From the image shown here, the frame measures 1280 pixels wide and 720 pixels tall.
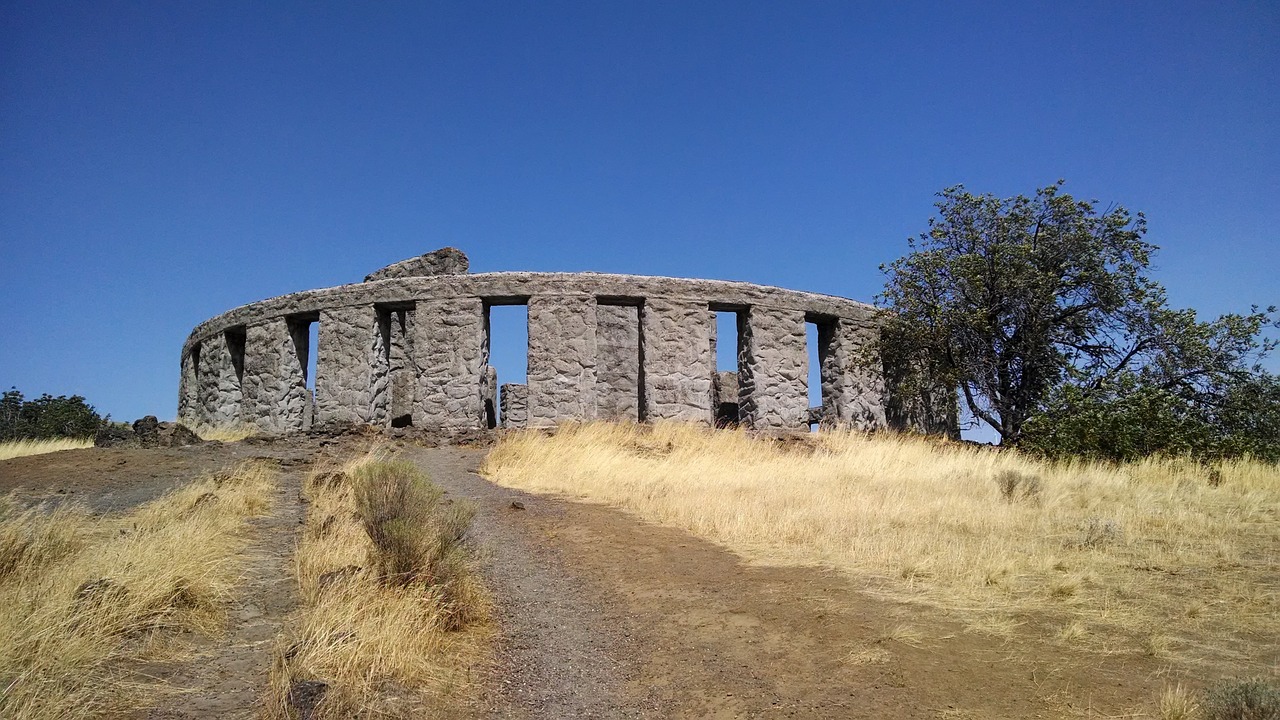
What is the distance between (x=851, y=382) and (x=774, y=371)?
6.89ft

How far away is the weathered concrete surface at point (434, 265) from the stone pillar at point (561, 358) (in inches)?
114

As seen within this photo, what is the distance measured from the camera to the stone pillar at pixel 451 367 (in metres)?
16.7

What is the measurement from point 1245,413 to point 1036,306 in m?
4.13

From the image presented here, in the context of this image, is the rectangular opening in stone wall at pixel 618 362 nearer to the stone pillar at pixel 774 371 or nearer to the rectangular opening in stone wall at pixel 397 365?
the stone pillar at pixel 774 371

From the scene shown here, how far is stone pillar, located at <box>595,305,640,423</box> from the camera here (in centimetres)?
1734

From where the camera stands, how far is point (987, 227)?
17047 millimetres

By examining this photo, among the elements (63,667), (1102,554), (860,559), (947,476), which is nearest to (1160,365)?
(947,476)

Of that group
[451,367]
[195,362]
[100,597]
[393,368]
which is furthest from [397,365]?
[100,597]

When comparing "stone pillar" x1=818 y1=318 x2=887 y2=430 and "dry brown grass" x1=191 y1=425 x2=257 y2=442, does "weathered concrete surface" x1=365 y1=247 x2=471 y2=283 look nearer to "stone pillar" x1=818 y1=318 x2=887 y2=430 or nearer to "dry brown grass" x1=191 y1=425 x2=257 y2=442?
"dry brown grass" x1=191 y1=425 x2=257 y2=442

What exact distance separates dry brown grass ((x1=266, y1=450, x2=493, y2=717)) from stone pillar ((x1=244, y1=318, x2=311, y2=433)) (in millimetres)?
11691

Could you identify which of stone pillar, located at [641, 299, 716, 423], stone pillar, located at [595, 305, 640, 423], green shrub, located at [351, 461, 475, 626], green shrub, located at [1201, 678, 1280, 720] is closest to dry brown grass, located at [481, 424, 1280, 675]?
green shrub, located at [1201, 678, 1280, 720]

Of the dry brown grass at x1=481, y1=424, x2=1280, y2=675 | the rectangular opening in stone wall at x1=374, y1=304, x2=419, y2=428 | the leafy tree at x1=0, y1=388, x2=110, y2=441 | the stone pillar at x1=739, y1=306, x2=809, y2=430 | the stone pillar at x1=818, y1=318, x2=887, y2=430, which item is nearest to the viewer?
the dry brown grass at x1=481, y1=424, x2=1280, y2=675

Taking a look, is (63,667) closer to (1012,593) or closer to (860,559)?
(860,559)

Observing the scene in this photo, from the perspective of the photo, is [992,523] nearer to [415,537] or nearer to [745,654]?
[745,654]
